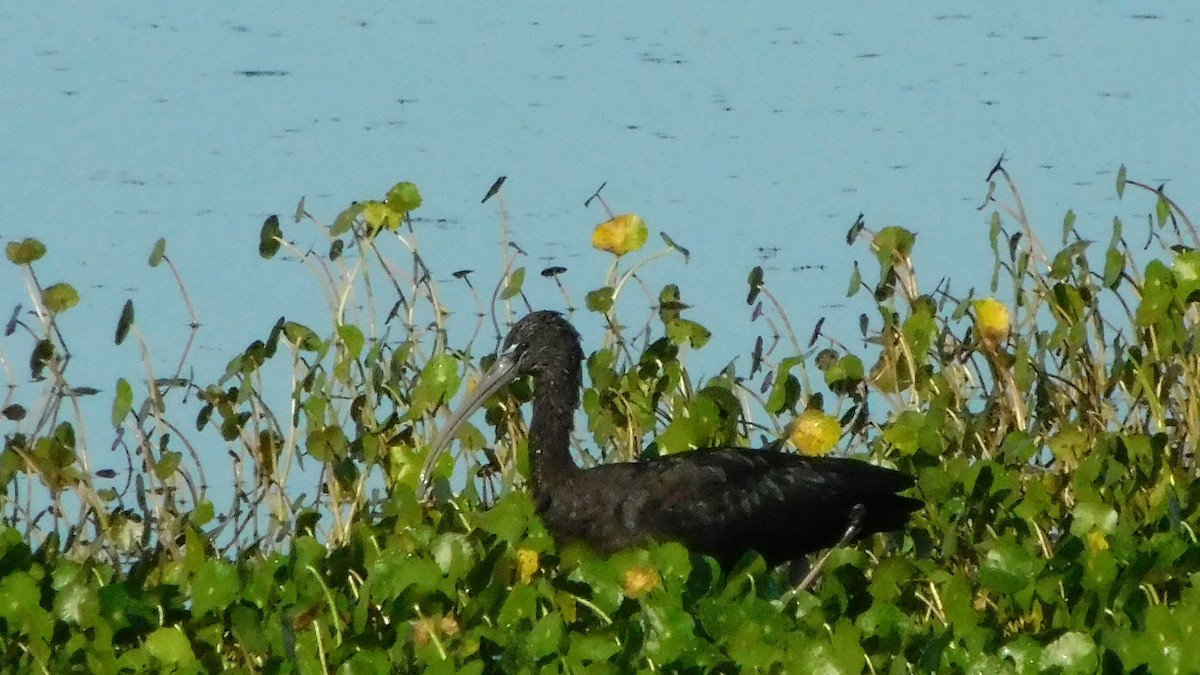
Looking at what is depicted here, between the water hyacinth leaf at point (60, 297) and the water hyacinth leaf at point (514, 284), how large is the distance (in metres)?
1.15

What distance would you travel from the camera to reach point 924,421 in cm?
655

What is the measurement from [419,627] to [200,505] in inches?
54.3

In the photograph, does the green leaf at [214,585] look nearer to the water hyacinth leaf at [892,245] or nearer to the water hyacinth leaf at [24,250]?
the water hyacinth leaf at [24,250]

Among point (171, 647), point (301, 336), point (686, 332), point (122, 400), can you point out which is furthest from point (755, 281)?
point (171, 647)

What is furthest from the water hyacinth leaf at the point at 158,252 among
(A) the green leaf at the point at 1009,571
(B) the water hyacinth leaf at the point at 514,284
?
(A) the green leaf at the point at 1009,571

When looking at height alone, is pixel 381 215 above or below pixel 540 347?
above

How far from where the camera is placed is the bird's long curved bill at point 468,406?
6637 millimetres

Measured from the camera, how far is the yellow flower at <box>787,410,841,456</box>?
6.86 meters

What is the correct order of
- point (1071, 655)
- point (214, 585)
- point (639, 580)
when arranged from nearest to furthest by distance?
point (1071, 655), point (639, 580), point (214, 585)

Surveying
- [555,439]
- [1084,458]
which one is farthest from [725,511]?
[1084,458]

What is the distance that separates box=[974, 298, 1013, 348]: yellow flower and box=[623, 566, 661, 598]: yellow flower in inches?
74.8

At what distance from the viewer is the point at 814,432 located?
686 cm

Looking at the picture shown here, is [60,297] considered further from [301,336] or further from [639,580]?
[639,580]

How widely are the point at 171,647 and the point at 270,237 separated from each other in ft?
5.57
